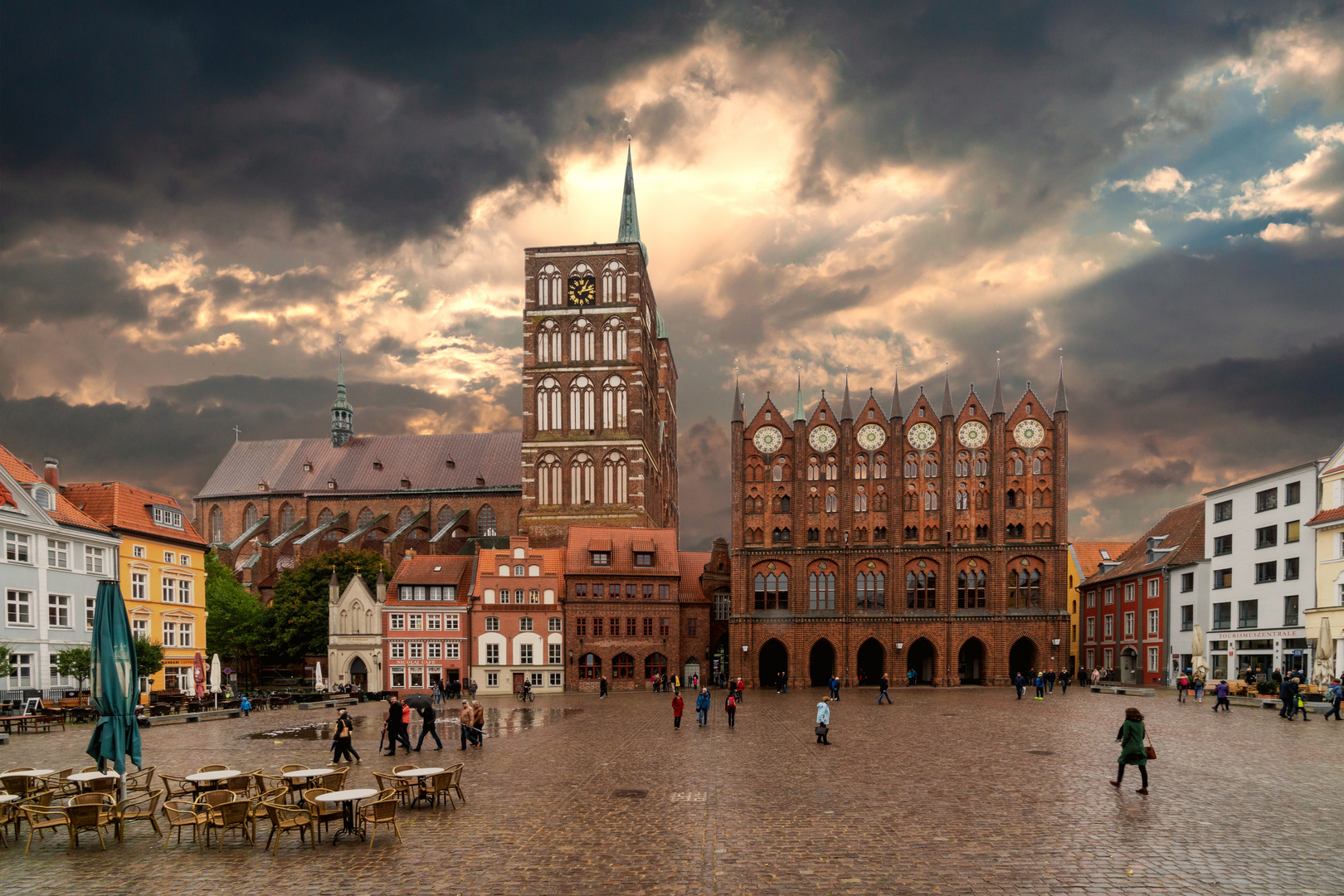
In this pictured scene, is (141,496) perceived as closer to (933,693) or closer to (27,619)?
(27,619)

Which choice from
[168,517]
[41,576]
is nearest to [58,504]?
[41,576]

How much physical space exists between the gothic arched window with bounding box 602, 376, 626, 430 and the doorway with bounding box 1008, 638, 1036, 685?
125 ft

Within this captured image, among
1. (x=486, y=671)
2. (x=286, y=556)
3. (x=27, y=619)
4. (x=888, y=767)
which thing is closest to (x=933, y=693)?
(x=486, y=671)

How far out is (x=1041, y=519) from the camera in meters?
67.2

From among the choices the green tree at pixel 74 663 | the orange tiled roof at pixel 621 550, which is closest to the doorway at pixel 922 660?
the orange tiled roof at pixel 621 550

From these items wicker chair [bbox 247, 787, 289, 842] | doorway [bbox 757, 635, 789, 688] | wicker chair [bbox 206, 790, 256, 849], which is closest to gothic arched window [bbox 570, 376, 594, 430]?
doorway [bbox 757, 635, 789, 688]

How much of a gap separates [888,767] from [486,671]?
47490 mm

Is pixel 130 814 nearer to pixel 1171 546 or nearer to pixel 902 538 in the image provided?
pixel 902 538

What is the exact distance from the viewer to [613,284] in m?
87.2

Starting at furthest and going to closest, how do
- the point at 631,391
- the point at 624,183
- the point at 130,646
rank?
the point at 624,183 < the point at 631,391 < the point at 130,646

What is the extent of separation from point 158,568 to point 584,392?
4033 centimetres

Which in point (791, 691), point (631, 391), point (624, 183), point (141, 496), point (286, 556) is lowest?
point (791, 691)

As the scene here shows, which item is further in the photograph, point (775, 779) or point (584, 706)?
point (584, 706)

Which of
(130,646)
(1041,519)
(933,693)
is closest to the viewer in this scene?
(130,646)
